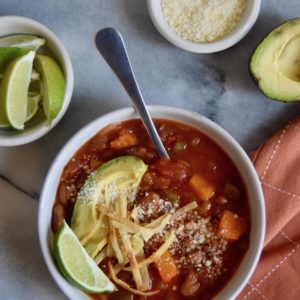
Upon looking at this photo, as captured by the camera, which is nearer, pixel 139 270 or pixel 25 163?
pixel 139 270

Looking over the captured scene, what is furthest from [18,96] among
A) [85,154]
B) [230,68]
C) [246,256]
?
[246,256]

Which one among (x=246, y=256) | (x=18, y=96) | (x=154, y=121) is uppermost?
(x=18, y=96)

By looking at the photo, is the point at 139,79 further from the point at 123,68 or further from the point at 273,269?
the point at 273,269

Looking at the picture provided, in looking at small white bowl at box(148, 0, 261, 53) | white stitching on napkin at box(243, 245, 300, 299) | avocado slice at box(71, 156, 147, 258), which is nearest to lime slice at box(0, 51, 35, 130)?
avocado slice at box(71, 156, 147, 258)

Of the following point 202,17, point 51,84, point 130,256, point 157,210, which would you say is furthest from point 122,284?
point 202,17

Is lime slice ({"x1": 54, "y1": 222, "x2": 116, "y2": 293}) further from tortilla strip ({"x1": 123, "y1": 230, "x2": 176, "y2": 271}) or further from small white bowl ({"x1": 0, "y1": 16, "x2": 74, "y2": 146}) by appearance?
small white bowl ({"x1": 0, "y1": 16, "x2": 74, "y2": 146})

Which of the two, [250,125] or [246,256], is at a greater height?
[250,125]

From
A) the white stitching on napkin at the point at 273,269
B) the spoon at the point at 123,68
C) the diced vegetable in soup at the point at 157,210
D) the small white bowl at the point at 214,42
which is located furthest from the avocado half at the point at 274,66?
the white stitching on napkin at the point at 273,269

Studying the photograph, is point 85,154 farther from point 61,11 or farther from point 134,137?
point 61,11
